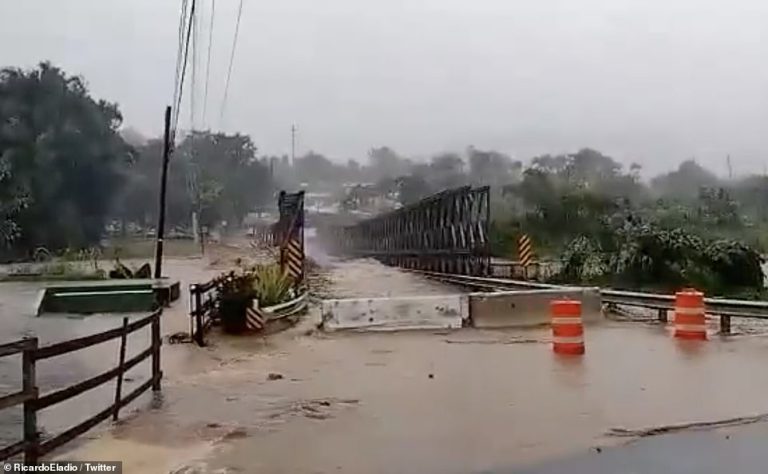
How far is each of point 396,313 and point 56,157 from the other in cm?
4852

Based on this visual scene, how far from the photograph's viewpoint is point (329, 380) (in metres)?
14.3

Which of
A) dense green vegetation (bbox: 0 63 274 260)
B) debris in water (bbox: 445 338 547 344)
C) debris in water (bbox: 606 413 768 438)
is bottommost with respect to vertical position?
debris in water (bbox: 606 413 768 438)

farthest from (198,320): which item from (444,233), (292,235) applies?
(444,233)

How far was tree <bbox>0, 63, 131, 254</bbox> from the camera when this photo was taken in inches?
2448

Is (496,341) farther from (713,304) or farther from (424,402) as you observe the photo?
(424,402)

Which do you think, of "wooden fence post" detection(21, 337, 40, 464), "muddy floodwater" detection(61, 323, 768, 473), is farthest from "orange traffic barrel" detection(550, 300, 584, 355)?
"wooden fence post" detection(21, 337, 40, 464)

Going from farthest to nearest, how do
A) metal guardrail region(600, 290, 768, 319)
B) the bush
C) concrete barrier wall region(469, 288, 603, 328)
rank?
the bush → concrete barrier wall region(469, 288, 603, 328) → metal guardrail region(600, 290, 768, 319)

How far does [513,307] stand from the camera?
21.0 metres

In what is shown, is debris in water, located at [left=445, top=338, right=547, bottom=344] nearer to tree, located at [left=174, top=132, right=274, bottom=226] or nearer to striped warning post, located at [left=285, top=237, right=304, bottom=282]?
striped warning post, located at [left=285, top=237, right=304, bottom=282]

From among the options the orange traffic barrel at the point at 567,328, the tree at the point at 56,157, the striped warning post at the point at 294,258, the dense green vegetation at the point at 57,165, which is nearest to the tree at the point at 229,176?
the dense green vegetation at the point at 57,165

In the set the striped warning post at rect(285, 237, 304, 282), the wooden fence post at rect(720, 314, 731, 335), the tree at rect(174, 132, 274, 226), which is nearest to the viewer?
the wooden fence post at rect(720, 314, 731, 335)

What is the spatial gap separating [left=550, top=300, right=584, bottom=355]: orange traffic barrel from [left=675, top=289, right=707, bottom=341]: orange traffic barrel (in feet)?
8.58

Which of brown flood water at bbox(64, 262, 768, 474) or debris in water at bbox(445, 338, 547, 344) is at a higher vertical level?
debris in water at bbox(445, 338, 547, 344)

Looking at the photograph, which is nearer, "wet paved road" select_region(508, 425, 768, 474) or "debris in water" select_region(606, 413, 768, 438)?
"wet paved road" select_region(508, 425, 768, 474)
